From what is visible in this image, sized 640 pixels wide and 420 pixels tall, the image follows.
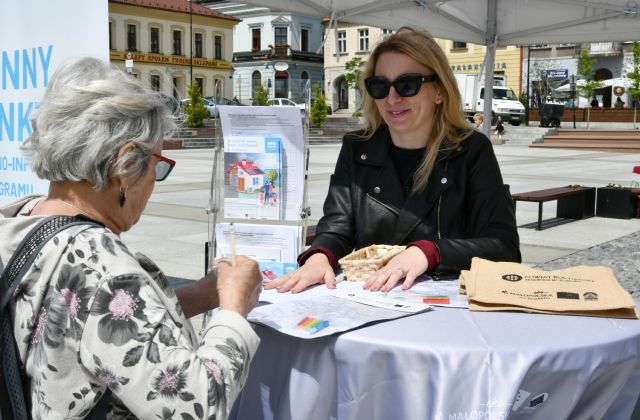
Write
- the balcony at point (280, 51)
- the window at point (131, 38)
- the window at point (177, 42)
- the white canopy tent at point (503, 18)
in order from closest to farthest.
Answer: the white canopy tent at point (503, 18) < the window at point (131, 38) < the window at point (177, 42) < the balcony at point (280, 51)

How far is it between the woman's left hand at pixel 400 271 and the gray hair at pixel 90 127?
3.13 feet

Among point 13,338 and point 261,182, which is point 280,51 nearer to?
point 261,182

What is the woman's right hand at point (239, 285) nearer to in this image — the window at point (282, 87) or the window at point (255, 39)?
the window at point (282, 87)

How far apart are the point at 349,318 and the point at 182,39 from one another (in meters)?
58.8

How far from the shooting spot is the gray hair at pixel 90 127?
53.3 inches

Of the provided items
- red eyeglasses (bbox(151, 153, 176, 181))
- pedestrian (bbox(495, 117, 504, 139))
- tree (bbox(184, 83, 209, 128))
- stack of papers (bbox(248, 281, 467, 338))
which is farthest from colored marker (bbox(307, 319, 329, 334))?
pedestrian (bbox(495, 117, 504, 139))

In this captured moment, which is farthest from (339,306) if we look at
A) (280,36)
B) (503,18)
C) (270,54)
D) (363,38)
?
(280,36)

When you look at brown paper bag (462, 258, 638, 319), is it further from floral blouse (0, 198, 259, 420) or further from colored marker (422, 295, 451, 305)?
floral blouse (0, 198, 259, 420)

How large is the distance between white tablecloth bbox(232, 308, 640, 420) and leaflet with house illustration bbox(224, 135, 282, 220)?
6.97 ft

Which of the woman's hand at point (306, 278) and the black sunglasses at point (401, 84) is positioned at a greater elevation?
the black sunglasses at point (401, 84)

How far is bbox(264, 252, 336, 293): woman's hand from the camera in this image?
222 cm

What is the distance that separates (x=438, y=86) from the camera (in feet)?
9.09

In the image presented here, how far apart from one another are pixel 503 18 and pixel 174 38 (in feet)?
174

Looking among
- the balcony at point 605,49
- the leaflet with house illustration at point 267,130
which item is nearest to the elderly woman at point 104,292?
the leaflet with house illustration at point 267,130
